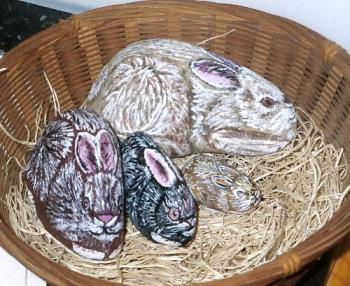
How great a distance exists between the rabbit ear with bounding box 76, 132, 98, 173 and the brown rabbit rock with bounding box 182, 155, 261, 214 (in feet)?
0.45

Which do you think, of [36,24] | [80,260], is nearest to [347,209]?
[80,260]

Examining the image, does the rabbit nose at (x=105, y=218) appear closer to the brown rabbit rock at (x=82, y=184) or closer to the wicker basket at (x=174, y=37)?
the brown rabbit rock at (x=82, y=184)

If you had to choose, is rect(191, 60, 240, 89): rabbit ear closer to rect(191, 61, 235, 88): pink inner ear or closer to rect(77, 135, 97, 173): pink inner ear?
rect(191, 61, 235, 88): pink inner ear

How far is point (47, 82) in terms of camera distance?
106 cm

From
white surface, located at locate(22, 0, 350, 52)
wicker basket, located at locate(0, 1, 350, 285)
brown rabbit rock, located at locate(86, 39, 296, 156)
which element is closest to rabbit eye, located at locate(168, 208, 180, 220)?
brown rabbit rock, located at locate(86, 39, 296, 156)

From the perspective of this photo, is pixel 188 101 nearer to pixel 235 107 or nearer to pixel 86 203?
pixel 235 107

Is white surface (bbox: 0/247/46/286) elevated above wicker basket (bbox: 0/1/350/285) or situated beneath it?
situated beneath

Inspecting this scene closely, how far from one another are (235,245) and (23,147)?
304mm

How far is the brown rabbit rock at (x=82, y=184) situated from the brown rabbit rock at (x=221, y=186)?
107 mm

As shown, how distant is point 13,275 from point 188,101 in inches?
11.5

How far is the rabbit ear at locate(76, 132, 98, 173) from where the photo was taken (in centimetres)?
87

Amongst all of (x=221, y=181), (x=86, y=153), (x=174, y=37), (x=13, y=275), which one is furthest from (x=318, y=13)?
(x=13, y=275)

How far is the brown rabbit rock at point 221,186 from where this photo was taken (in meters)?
0.93

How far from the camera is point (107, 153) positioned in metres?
0.88
